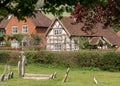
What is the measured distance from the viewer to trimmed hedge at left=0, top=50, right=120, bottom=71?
44.0m

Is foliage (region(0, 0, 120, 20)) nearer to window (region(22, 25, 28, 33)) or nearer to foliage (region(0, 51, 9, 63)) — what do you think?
foliage (region(0, 51, 9, 63))

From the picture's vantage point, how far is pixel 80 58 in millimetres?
45812

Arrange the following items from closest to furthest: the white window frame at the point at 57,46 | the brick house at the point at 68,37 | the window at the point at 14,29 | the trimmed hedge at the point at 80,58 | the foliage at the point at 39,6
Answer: the foliage at the point at 39,6 → the trimmed hedge at the point at 80,58 → the brick house at the point at 68,37 → the white window frame at the point at 57,46 → the window at the point at 14,29

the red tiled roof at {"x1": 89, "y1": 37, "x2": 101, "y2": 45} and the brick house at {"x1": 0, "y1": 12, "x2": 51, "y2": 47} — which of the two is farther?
the brick house at {"x1": 0, "y1": 12, "x2": 51, "y2": 47}

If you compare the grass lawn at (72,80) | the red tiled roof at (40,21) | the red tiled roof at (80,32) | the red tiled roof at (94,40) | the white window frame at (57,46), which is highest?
the red tiled roof at (40,21)

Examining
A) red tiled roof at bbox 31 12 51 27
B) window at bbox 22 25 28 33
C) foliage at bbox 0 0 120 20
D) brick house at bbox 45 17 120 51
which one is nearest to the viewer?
foliage at bbox 0 0 120 20

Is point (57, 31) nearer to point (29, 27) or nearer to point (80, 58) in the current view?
point (29, 27)

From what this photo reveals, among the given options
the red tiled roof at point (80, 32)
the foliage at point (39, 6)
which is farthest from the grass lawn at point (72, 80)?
the red tiled roof at point (80, 32)

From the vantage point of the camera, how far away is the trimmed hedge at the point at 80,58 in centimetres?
4399

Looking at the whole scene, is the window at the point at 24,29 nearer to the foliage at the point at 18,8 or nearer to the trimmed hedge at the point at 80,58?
the trimmed hedge at the point at 80,58

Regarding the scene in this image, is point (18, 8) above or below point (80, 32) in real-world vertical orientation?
below

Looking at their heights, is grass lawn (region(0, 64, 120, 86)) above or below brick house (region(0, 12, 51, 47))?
below

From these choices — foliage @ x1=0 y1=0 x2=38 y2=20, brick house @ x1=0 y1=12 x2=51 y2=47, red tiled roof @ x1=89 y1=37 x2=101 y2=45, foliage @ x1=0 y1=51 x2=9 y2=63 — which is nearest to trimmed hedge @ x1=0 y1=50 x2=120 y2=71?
foliage @ x1=0 y1=51 x2=9 y2=63

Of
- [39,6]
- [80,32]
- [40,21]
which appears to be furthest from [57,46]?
[39,6]
